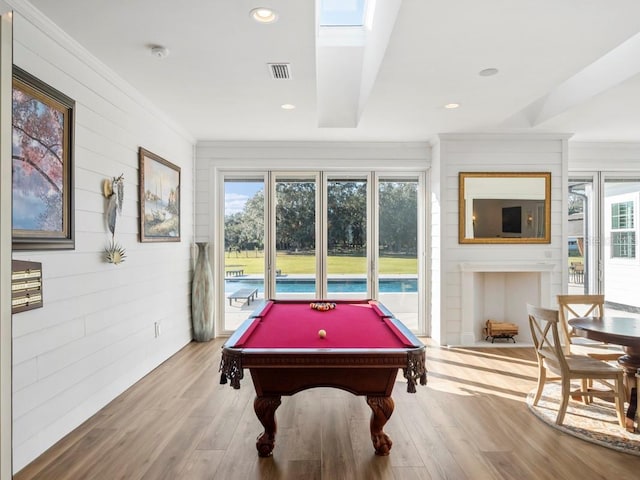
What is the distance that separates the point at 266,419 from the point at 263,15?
95.9 inches

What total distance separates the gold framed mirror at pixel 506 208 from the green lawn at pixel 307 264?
102 centimetres

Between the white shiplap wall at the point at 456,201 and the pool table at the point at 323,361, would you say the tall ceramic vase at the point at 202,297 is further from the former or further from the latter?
the white shiplap wall at the point at 456,201

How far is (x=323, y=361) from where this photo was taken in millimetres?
2090

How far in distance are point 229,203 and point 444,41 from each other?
3.76 meters

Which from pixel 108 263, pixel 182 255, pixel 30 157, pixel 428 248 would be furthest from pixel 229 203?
pixel 30 157

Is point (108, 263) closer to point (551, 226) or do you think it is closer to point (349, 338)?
point (349, 338)

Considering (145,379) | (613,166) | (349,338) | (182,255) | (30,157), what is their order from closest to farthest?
(30,157) < (349,338) < (145,379) < (182,255) < (613,166)

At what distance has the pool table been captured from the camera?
2090 millimetres

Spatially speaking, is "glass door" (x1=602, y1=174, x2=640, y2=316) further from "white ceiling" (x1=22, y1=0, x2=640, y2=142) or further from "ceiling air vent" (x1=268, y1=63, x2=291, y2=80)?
"ceiling air vent" (x1=268, y1=63, x2=291, y2=80)

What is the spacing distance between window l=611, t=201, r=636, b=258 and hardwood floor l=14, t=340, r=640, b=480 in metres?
3.17

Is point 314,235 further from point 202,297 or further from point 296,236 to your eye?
point 202,297

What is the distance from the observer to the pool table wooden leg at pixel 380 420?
2.35m

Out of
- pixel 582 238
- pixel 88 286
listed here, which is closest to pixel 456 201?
pixel 582 238

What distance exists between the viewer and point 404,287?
5629mm
